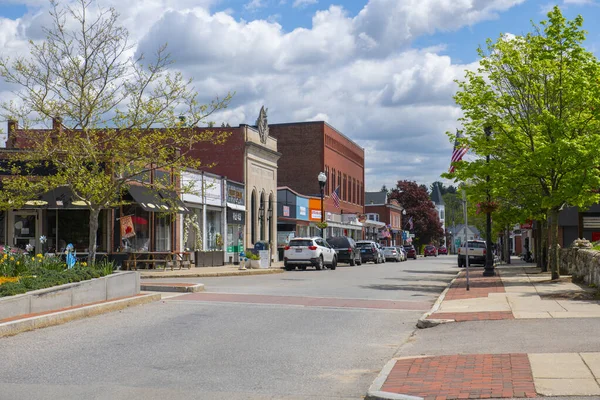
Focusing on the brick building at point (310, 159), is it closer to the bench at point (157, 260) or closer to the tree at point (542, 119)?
the bench at point (157, 260)

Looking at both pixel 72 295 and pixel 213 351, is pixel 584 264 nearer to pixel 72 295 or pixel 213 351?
pixel 72 295

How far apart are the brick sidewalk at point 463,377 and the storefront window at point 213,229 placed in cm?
3452

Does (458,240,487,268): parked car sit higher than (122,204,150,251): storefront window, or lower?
lower

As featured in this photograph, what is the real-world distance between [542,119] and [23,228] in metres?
22.4

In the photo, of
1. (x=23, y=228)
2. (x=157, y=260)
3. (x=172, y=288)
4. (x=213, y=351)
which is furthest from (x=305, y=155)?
(x=213, y=351)

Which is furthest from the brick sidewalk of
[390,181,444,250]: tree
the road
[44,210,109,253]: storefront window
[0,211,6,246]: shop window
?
[390,181,444,250]: tree

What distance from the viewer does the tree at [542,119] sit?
23047 mm

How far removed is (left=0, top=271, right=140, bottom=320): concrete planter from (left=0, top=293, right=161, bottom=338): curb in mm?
391

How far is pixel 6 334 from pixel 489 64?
63.0ft

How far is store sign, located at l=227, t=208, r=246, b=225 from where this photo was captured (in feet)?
153

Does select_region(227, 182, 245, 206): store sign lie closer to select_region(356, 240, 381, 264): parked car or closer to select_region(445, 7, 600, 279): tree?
select_region(356, 240, 381, 264): parked car

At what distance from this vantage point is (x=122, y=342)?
11.9 metres

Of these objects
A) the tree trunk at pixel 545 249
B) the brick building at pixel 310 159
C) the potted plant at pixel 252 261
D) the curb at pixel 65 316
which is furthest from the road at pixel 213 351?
the brick building at pixel 310 159

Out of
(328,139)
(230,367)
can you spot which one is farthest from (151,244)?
(328,139)
